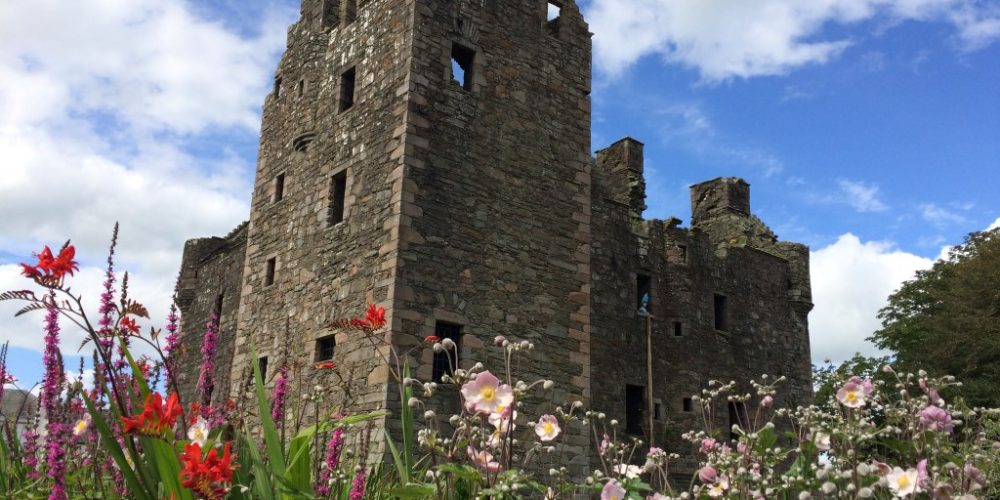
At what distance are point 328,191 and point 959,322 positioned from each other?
66.6ft

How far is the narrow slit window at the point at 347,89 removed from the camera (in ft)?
44.3

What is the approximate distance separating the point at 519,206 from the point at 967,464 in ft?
30.2

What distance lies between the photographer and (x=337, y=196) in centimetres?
1307

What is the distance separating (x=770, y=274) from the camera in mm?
23203

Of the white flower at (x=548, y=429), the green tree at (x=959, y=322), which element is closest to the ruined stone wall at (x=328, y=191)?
the white flower at (x=548, y=429)

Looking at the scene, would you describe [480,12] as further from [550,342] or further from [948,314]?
[948,314]

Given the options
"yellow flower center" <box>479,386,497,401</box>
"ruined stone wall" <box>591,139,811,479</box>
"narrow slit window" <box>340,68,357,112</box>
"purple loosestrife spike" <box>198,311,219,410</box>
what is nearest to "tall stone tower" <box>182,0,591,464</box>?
"narrow slit window" <box>340,68,357,112</box>

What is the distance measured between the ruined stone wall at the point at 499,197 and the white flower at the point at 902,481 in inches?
302

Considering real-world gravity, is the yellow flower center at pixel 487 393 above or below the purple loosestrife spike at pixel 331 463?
above

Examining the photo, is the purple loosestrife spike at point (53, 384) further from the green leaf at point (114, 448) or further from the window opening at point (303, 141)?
the window opening at point (303, 141)

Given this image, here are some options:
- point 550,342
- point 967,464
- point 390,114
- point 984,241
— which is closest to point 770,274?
point 984,241

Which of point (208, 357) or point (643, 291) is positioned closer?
point (208, 357)

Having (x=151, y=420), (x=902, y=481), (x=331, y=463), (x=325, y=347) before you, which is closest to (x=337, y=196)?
(x=325, y=347)

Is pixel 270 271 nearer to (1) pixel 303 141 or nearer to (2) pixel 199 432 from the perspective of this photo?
(1) pixel 303 141
